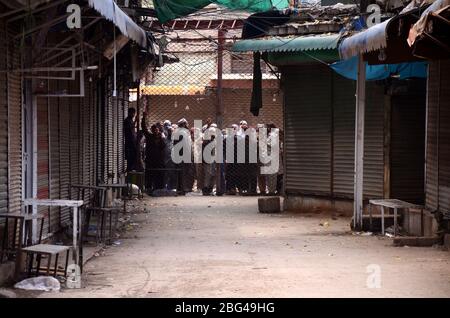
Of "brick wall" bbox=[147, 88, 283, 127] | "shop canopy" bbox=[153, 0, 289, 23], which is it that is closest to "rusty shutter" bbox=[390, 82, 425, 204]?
"shop canopy" bbox=[153, 0, 289, 23]

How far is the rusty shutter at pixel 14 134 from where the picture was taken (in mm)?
9117

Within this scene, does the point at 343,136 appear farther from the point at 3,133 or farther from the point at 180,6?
the point at 3,133

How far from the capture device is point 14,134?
934 centimetres

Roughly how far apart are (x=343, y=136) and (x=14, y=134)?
8167mm

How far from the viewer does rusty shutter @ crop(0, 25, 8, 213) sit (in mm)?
8773

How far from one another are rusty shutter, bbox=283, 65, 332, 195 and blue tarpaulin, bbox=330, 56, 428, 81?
2318 mm

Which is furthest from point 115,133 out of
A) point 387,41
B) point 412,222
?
point 387,41

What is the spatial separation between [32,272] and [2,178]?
118 cm

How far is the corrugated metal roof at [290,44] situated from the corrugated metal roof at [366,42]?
229cm

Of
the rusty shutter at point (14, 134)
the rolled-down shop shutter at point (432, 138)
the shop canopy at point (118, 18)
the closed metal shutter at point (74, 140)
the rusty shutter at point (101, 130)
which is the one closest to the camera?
the shop canopy at point (118, 18)

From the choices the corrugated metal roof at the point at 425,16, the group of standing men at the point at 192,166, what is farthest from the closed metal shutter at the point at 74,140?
the group of standing men at the point at 192,166

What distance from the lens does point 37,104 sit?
10.5 meters

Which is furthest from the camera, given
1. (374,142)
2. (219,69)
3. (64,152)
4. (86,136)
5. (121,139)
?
(121,139)

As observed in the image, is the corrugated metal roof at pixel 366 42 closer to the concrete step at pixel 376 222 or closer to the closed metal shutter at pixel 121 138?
the concrete step at pixel 376 222
